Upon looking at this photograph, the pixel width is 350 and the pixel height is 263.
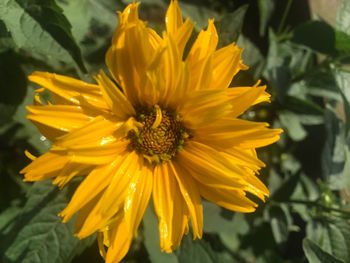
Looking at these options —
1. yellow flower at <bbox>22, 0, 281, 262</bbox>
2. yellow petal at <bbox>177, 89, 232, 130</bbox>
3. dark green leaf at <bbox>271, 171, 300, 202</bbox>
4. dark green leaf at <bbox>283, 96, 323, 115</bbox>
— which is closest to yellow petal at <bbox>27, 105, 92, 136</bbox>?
yellow flower at <bbox>22, 0, 281, 262</bbox>

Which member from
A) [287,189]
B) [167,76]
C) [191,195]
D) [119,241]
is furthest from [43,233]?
[287,189]

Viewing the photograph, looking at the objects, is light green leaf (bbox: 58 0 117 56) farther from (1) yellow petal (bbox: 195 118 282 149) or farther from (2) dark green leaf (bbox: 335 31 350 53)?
(2) dark green leaf (bbox: 335 31 350 53)

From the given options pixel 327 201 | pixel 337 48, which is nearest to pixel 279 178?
pixel 327 201

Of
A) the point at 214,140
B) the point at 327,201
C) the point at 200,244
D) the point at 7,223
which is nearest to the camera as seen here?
the point at 214,140

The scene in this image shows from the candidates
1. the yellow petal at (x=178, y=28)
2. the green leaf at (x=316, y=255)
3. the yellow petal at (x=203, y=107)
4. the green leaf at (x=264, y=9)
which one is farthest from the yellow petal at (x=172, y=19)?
the green leaf at (x=264, y=9)

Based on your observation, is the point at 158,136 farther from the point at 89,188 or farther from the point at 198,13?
the point at 198,13

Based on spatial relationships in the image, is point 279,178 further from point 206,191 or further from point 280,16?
point 206,191
